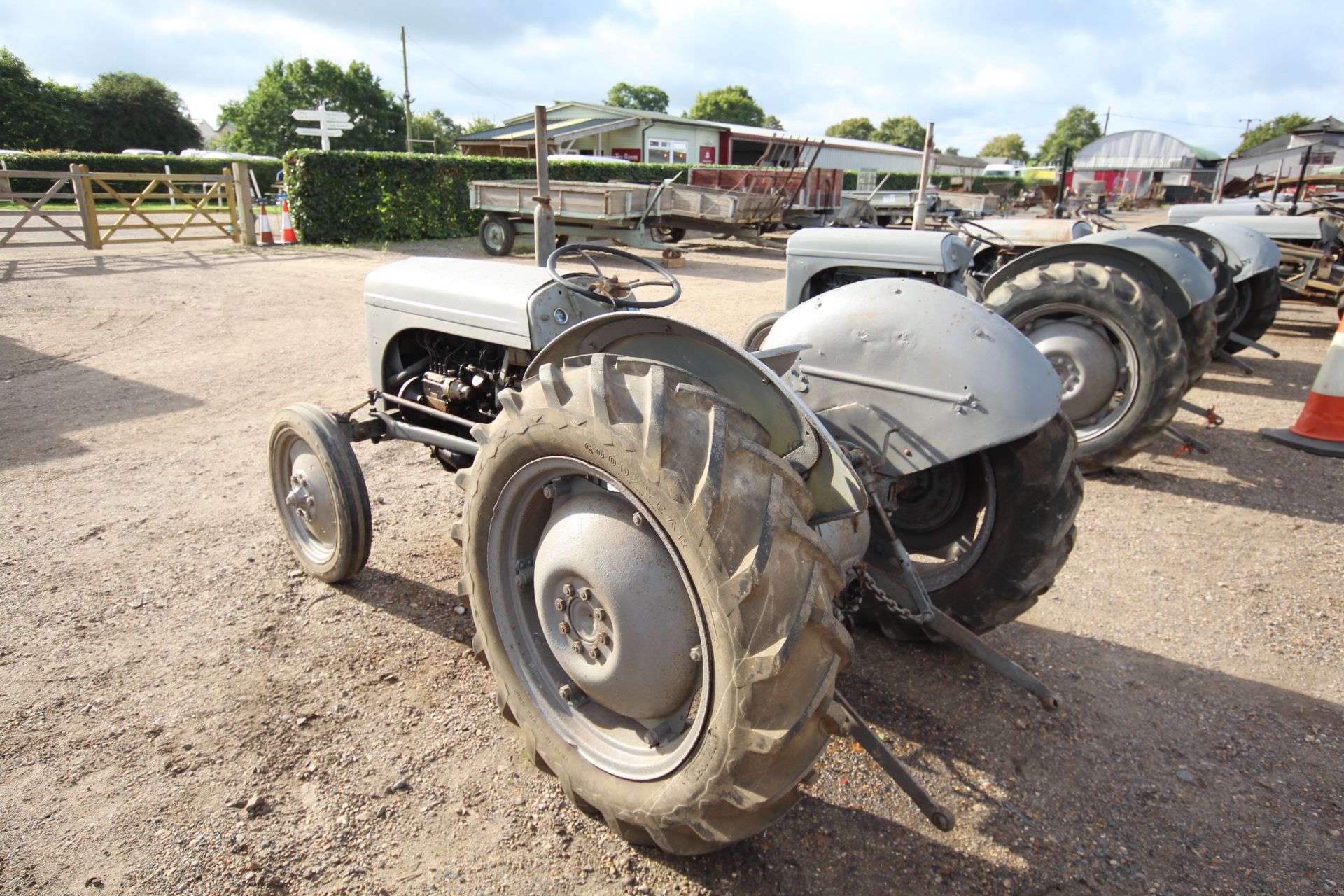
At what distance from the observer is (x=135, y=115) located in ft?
148

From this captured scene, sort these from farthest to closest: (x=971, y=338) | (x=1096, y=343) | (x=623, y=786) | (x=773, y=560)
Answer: (x=1096, y=343)
(x=971, y=338)
(x=623, y=786)
(x=773, y=560)

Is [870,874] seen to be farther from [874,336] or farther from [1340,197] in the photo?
[1340,197]

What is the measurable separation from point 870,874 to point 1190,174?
5461 centimetres

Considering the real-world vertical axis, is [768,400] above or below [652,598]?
above

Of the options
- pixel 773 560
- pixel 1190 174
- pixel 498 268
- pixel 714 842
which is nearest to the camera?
pixel 773 560

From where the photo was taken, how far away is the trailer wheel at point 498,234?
48.5 feet

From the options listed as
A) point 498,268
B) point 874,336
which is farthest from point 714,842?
point 498,268

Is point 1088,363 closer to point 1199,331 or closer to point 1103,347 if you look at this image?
point 1103,347

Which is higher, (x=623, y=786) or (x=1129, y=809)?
(x=623, y=786)

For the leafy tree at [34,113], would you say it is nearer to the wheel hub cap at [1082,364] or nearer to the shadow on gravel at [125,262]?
the shadow on gravel at [125,262]

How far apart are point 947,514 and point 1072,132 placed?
340ft

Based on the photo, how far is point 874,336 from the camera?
2.42m

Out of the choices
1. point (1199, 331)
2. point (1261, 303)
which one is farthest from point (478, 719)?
point (1261, 303)

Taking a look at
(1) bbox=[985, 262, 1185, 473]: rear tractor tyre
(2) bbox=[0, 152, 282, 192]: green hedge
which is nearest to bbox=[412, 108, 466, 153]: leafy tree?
(2) bbox=[0, 152, 282, 192]: green hedge
